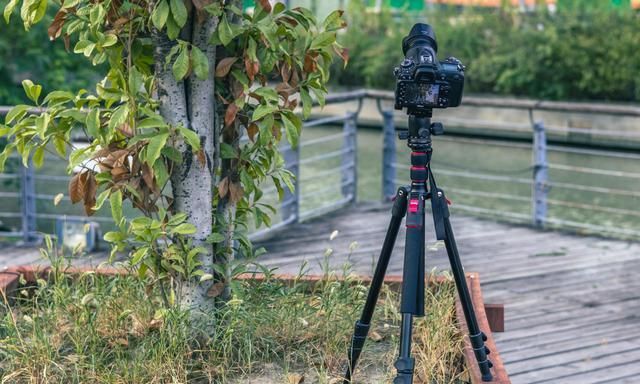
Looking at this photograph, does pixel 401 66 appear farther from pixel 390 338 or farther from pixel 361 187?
pixel 361 187

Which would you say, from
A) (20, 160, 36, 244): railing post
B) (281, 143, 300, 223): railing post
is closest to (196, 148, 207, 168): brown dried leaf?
(20, 160, 36, 244): railing post

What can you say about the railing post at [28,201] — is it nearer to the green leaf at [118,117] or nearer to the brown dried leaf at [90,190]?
the brown dried leaf at [90,190]

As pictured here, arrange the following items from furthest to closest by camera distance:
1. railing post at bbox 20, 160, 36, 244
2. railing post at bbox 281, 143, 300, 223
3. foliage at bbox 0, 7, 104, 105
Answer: foliage at bbox 0, 7, 104, 105
railing post at bbox 281, 143, 300, 223
railing post at bbox 20, 160, 36, 244

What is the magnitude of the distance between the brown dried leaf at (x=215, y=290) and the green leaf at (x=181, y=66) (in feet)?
2.34

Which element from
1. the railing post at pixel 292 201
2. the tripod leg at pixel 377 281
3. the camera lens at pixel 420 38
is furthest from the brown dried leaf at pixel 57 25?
the railing post at pixel 292 201

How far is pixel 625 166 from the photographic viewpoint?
47.3ft

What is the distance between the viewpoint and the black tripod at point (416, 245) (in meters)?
2.82

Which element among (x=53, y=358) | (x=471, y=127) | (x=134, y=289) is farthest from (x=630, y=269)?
(x=471, y=127)

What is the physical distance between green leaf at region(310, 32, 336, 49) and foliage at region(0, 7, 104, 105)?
5620 mm

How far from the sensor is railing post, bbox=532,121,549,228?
705cm

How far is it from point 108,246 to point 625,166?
971 centimetres

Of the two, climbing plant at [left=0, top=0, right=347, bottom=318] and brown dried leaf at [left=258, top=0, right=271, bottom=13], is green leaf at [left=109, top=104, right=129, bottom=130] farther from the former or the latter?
brown dried leaf at [left=258, top=0, right=271, bottom=13]

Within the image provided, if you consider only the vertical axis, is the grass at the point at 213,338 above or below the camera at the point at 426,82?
below

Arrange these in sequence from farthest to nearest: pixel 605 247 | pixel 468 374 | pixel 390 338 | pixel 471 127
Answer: pixel 471 127 < pixel 605 247 < pixel 390 338 < pixel 468 374
